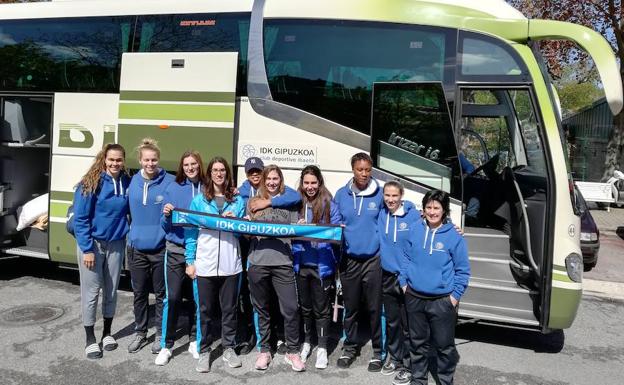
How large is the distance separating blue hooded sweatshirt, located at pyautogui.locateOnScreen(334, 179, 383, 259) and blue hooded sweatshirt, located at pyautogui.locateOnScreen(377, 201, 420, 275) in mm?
68

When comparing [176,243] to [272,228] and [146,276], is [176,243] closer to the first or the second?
[146,276]

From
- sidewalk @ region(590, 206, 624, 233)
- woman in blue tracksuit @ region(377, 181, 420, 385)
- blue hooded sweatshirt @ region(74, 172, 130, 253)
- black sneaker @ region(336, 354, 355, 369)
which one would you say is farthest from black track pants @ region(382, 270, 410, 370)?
sidewalk @ region(590, 206, 624, 233)

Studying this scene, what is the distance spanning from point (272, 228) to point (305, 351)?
1280mm

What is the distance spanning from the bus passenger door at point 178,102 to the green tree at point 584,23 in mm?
12769

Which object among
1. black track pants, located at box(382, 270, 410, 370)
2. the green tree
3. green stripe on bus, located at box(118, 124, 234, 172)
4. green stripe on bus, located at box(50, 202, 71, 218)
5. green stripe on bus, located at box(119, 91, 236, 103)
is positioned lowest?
black track pants, located at box(382, 270, 410, 370)

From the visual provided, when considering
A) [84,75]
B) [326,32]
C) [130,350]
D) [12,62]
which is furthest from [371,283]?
[12,62]

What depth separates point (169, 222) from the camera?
4.32 meters

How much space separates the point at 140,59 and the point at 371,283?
3699mm

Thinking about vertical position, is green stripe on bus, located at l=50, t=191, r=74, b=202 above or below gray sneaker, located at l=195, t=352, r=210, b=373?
above

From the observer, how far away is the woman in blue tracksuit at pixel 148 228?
4.33 meters

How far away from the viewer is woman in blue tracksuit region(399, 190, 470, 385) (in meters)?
3.66

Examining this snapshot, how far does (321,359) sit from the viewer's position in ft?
14.3

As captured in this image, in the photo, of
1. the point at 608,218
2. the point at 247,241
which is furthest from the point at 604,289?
the point at 608,218

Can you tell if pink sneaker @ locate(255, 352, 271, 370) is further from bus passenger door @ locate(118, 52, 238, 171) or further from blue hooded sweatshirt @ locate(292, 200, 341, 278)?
bus passenger door @ locate(118, 52, 238, 171)
